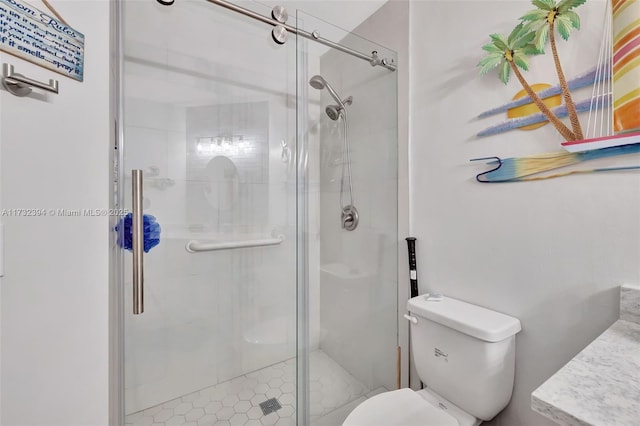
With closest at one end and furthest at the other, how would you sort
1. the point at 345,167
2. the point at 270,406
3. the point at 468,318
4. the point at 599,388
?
the point at 599,388, the point at 468,318, the point at 270,406, the point at 345,167

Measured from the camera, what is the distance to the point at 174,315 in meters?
1.40

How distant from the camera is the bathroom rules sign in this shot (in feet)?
2.54

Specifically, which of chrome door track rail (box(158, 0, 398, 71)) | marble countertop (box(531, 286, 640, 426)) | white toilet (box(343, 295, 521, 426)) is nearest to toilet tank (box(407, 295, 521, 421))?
white toilet (box(343, 295, 521, 426))

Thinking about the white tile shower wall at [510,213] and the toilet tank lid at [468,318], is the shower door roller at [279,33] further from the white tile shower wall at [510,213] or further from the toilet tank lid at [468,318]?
the toilet tank lid at [468,318]

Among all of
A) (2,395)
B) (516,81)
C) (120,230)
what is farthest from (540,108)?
(2,395)

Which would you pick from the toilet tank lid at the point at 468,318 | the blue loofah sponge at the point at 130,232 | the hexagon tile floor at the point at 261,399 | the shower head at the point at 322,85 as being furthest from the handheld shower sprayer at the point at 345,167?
the blue loofah sponge at the point at 130,232

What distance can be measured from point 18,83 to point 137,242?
0.54m

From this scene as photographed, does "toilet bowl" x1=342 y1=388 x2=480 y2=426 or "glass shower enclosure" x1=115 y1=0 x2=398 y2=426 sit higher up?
"glass shower enclosure" x1=115 y1=0 x2=398 y2=426

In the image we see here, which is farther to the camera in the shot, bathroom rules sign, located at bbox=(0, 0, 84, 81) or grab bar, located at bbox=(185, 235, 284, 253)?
grab bar, located at bbox=(185, 235, 284, 253)

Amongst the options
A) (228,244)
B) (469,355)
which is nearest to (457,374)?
(469,355)

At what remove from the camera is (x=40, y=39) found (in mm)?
844

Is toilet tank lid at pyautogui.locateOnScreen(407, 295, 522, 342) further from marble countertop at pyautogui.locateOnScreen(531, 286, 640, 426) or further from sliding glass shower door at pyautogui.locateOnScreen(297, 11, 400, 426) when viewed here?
sliding glass shower door at pyautogui.locateOnScreen(297, 11, 400, 426)

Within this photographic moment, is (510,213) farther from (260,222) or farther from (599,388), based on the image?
(260,222)

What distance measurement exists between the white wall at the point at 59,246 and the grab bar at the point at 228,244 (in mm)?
399
